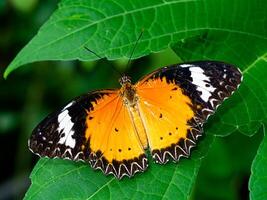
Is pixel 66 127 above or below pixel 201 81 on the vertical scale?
above

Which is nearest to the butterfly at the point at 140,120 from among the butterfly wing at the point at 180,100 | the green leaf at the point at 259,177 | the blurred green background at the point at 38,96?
the butterfly wing at the point at 180,100

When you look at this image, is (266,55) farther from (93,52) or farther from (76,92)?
(76,92)

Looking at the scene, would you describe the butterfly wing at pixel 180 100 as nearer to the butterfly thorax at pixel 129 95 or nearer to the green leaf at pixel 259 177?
the butterfly thorax at pixel 129 95

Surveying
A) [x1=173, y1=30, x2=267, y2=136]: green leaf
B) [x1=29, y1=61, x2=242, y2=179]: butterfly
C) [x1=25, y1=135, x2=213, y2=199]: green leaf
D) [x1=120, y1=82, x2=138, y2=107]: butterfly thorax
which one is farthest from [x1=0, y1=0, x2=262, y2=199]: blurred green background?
[x1=25, y1=135, x2=213, y2=199]: green leaf

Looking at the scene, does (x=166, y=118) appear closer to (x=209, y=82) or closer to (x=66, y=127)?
(x=209, y=82)

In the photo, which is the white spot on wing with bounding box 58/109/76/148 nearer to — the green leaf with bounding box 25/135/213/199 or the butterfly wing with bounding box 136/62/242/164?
the green leaf with bounding box 25/135/213/199

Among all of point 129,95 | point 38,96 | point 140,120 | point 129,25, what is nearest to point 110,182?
point 140,120

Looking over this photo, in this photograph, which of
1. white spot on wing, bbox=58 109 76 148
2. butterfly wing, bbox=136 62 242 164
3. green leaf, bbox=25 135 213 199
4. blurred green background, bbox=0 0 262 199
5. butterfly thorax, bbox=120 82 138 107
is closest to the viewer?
green leaf, bbox=25 135 213 199

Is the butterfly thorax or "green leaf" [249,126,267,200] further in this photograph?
the butterfly thorax
